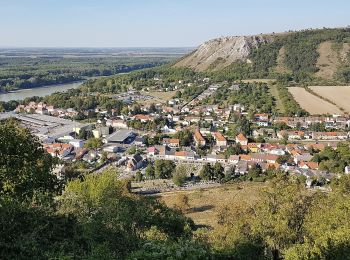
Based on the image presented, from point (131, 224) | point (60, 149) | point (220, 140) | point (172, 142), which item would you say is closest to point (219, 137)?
point (220, 140)

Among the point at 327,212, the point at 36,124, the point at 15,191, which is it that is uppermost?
the point at 15,191

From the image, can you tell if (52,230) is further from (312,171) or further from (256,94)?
(256,94)

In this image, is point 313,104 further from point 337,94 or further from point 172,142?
point 172,142

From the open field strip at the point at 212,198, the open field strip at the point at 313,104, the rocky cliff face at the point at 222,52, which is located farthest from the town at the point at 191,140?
the rocky cliff face at the point at 222,52

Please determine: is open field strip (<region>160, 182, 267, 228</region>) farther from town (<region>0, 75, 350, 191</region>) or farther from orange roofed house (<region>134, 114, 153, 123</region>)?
orange roofed house (<region>134, 114, 153, 123</region>)

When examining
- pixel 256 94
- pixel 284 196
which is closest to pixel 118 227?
pixel 284 196

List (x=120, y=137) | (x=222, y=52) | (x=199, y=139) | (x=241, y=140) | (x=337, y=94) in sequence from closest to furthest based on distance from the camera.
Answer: (x=241, y=140)
(x=199, y=139)
(x=120, y=137)
(x=337, y=94)
(x=222, y=52)

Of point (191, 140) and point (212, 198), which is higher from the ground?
point (212, 198)

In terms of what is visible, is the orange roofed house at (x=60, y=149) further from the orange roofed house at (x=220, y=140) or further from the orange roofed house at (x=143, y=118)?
the orange roofed house at (x=220, y=140)
